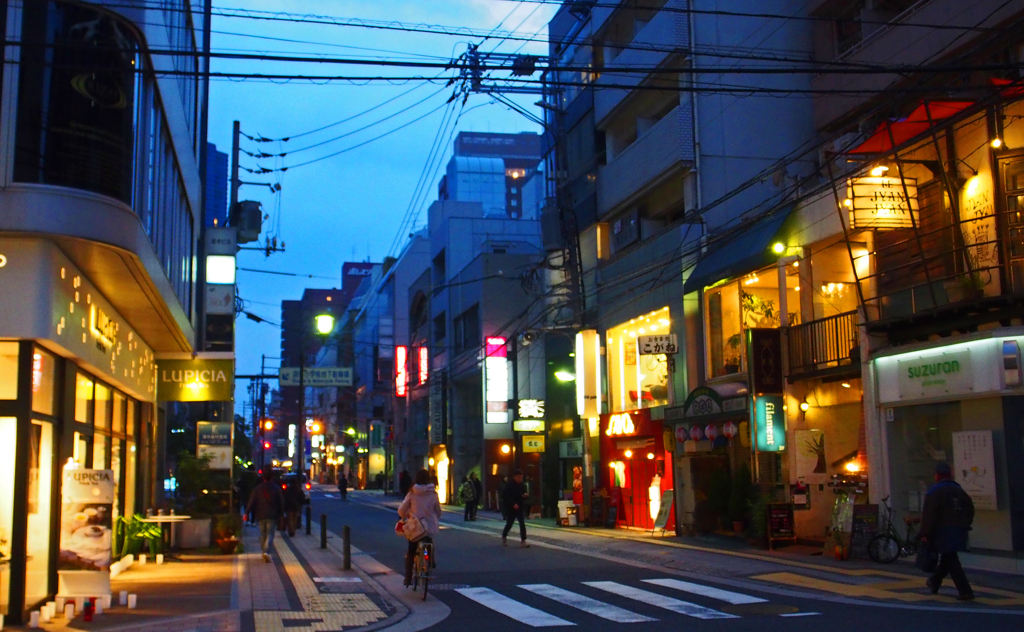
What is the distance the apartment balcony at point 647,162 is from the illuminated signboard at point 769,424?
8182mm

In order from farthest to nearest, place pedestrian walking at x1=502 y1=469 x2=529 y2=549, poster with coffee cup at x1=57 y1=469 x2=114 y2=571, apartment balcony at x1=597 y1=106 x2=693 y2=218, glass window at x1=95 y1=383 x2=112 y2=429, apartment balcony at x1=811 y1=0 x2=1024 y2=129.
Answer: apartment balcony at x1=597 y1=106 x2=693 y2=218
pedestrian walking at x1=502 y1=469 x2=529 y2=549
apartment balcony at x1=811 y1=0 x2=1024 y2=129
glass window at x1=95 y1=383 x2=112 y2=429
poster with coffee cup at x1=57 y1=469 x2=114 y2=571

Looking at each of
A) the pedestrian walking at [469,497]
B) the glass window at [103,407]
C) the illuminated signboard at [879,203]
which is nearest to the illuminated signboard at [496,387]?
the pedestrian walking at [469,497]

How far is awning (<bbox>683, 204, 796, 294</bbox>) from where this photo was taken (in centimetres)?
2245

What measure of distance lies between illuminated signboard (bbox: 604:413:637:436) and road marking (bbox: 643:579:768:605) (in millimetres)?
13582

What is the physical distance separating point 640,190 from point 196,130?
12.8 metres

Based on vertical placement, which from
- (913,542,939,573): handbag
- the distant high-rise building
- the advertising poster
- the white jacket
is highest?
the distant high-rise building

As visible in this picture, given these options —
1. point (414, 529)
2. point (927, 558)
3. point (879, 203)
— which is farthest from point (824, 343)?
point (414, 529)

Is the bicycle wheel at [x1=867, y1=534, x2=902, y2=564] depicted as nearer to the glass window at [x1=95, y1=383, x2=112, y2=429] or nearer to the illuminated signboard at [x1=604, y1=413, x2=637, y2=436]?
the illuminated signboard at [x1=604, y1=413, x2=637, y2=436]

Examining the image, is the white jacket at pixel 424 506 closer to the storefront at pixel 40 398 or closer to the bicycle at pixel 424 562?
the bicycle at pixel 424 562

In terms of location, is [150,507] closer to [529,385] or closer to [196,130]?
[196,130]

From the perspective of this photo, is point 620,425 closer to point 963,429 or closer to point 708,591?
point 963,429

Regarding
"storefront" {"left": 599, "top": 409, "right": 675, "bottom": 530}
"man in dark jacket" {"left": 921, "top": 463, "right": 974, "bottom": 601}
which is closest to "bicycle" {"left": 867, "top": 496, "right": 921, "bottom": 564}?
"man in dark jacket" {"left": 921, "top": 463, "right": 974, "bottom": 601}

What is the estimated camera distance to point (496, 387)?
44969 millimetres

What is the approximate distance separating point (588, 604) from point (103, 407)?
8.64 meters
